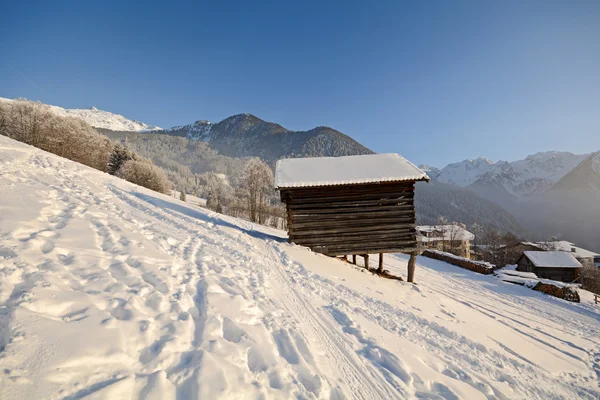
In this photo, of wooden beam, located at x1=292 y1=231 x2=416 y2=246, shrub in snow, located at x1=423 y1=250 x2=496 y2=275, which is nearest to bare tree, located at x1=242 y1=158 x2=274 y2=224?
wooden beam, located at x1=292 y1=231 x2=416 y2=246

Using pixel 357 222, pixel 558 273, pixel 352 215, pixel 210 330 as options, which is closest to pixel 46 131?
pixel 352 215

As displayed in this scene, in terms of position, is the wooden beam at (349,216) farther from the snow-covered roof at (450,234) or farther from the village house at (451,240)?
the snow-covered roof at (450,234)

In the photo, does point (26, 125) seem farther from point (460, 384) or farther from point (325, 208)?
point (460, 384)

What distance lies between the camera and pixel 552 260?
108ft

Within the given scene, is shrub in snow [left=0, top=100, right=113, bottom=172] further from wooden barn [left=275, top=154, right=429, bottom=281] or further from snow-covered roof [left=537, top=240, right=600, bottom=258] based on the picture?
snow-covered roof [left=537, top=240, right=600, bottom=258]

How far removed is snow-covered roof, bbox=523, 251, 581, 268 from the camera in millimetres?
31953

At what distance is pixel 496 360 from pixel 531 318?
8575mm

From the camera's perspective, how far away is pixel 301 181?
10.7 meters

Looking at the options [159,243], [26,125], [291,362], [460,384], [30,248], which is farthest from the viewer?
[26,125]

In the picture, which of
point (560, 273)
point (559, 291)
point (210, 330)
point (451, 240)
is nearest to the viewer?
point (210, 330)

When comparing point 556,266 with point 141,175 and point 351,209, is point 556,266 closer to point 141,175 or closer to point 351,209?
point 351,209

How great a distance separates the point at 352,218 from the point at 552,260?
39.0m

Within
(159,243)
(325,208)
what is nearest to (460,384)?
(159,243)

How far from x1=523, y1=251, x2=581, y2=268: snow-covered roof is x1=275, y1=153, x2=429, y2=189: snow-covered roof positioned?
1389 inches
